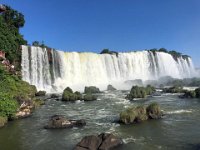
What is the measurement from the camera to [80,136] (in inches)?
721

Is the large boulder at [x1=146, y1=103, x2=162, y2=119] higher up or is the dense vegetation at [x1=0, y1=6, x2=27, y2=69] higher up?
the dense vegetation at [x1=0, y1=6, x2=27, y2=69]

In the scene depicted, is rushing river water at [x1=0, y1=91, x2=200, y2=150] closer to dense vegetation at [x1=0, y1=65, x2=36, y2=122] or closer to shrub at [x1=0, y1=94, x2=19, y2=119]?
shrub at [x1=0, y1=94, x2=19, y2=119]

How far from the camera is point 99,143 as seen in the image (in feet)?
51.0

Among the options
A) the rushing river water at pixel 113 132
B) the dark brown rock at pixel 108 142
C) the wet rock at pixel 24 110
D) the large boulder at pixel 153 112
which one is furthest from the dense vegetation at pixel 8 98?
the large boulder at pixel 153 112

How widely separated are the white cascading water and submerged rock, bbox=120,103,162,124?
97.9 ft

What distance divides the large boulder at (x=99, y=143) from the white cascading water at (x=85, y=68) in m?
34.6

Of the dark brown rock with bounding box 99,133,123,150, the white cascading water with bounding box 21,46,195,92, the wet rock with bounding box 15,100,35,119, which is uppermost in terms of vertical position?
the white cascading water with bounding box 21,46,195,92

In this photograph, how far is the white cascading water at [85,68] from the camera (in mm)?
49562

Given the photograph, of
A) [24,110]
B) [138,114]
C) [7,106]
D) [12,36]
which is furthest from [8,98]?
[12,36]

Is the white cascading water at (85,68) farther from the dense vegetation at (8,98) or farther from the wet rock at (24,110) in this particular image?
the wet rock at (24,110)

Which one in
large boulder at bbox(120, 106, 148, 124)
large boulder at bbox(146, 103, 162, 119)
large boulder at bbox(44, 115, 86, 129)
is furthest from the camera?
large boulder at bbox(146, 103, 162, 119)

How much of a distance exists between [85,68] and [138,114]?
123ft

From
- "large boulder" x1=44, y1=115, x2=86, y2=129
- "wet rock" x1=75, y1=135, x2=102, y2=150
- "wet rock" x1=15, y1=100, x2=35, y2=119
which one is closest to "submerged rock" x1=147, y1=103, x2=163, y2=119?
"large boulder" x1=44, y1=115, x2=86, y2=129

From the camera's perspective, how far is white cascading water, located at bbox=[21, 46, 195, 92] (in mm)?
49562
